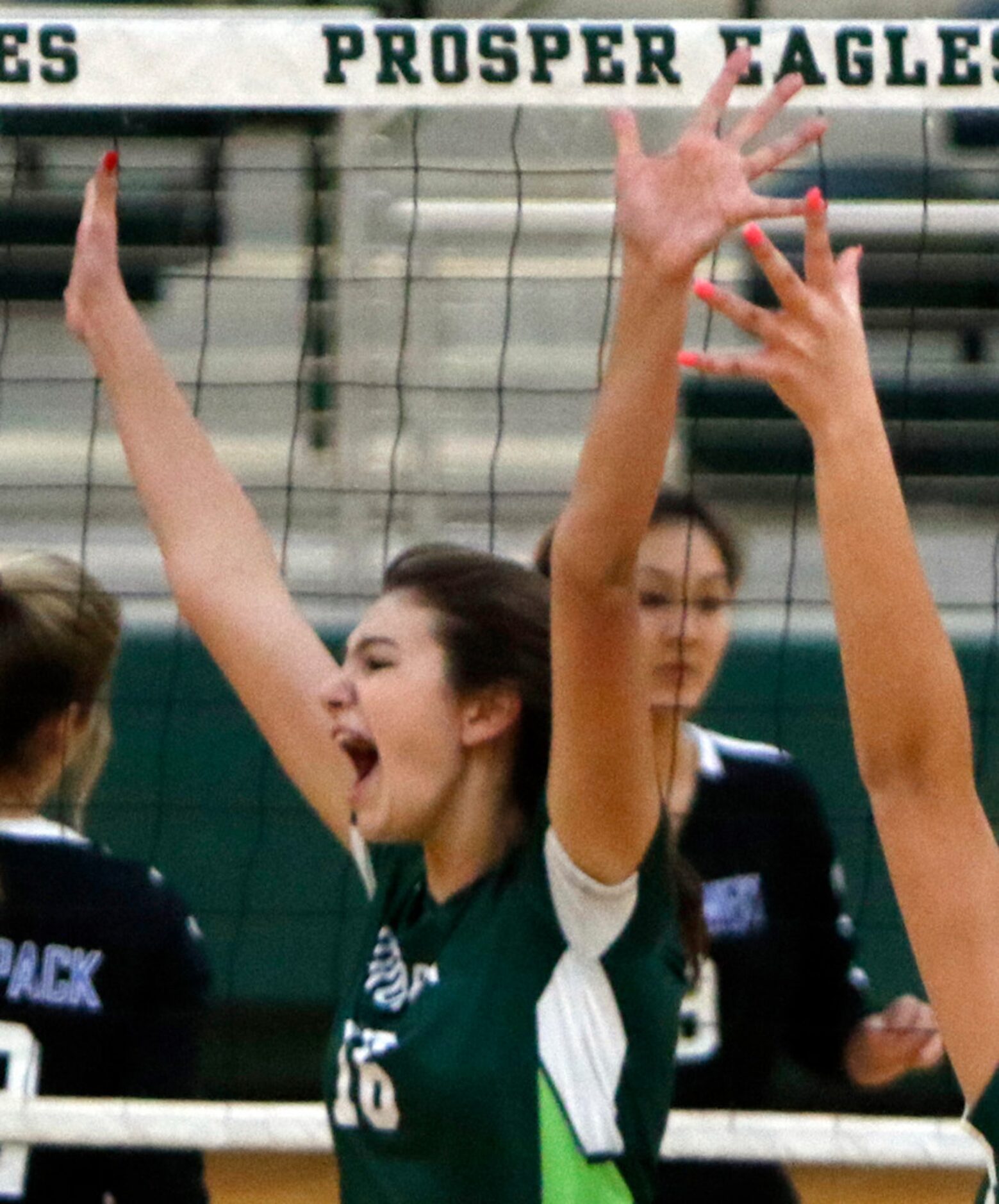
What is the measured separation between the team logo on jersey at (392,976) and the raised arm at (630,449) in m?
0.21

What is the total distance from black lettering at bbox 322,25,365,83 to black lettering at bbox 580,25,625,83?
0.26 m

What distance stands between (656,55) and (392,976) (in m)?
1.16

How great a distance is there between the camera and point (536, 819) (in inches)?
64.8

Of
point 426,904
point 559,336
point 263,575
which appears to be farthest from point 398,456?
point 426,904

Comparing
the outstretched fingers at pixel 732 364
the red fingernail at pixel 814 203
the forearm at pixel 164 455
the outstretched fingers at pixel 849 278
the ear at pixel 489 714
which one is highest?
the red fingernail at pixel 814 203

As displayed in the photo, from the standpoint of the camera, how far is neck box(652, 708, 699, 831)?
2447mm

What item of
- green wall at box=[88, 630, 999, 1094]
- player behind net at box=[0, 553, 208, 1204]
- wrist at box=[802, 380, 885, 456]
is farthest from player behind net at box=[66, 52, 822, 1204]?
green wall at box=[88, 630, 999, 1094]

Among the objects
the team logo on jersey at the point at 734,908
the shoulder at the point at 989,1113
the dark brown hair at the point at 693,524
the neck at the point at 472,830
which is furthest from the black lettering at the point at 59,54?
the shoulder at the point at 989,1113

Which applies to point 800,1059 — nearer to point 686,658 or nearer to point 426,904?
point 686,658

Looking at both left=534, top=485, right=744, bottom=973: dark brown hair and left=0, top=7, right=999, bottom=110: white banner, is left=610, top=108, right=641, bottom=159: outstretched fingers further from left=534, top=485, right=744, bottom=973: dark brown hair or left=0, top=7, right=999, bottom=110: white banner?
left=0, top=7, right=999, bottom=110: white banner

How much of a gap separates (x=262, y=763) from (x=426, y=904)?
2.44 meters

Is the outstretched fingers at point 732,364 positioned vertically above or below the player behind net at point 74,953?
above

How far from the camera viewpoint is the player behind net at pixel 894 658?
4.23 feet

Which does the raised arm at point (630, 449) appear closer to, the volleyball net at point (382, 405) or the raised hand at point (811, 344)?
the raised hand at point (811, 344)
